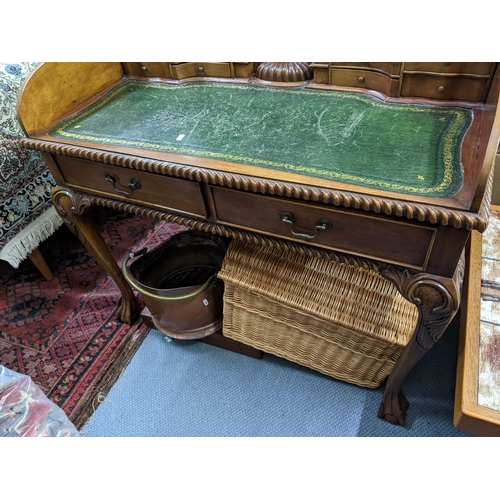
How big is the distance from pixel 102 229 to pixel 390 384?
148 cm

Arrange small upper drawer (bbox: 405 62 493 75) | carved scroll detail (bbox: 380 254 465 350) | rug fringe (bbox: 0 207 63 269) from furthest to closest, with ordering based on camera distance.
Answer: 1. rug fringe (bbox: 0 207 63 269)
2. small upper drawer (bbox: 405 62 493 75)
3. carved scroll detail (bbox: 380 254 465 350)

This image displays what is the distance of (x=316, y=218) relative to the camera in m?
0.79

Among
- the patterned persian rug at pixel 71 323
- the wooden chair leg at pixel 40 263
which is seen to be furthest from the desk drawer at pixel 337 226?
the wooden chair leg at pixel 40 263

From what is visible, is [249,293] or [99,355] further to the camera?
[99,355]

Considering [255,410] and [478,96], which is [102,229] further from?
[478,96]

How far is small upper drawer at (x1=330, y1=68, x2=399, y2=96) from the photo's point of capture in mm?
966

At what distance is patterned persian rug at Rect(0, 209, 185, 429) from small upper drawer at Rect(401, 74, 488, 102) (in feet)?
3.99

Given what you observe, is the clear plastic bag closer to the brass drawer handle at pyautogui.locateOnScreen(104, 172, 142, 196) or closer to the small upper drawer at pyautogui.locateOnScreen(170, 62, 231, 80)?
the brass drawer handle at pyautogui.locateOnScreen(104, 172, 142, 196)

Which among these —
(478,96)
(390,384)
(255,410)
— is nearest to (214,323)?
(255,410)

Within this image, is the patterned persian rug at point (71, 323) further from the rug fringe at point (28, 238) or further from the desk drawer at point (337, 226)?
the desk drawer at point (337, 226)

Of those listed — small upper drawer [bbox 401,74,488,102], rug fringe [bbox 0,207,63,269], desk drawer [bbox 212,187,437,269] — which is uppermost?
small upper drawer [bbox 401,74,488,102]

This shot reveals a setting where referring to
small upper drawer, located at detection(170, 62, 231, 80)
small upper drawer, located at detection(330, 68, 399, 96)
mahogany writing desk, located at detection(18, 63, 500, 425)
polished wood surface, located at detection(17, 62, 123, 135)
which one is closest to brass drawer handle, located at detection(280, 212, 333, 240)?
mahogany writing desk, located at detection(18, 63, 500, 425)
